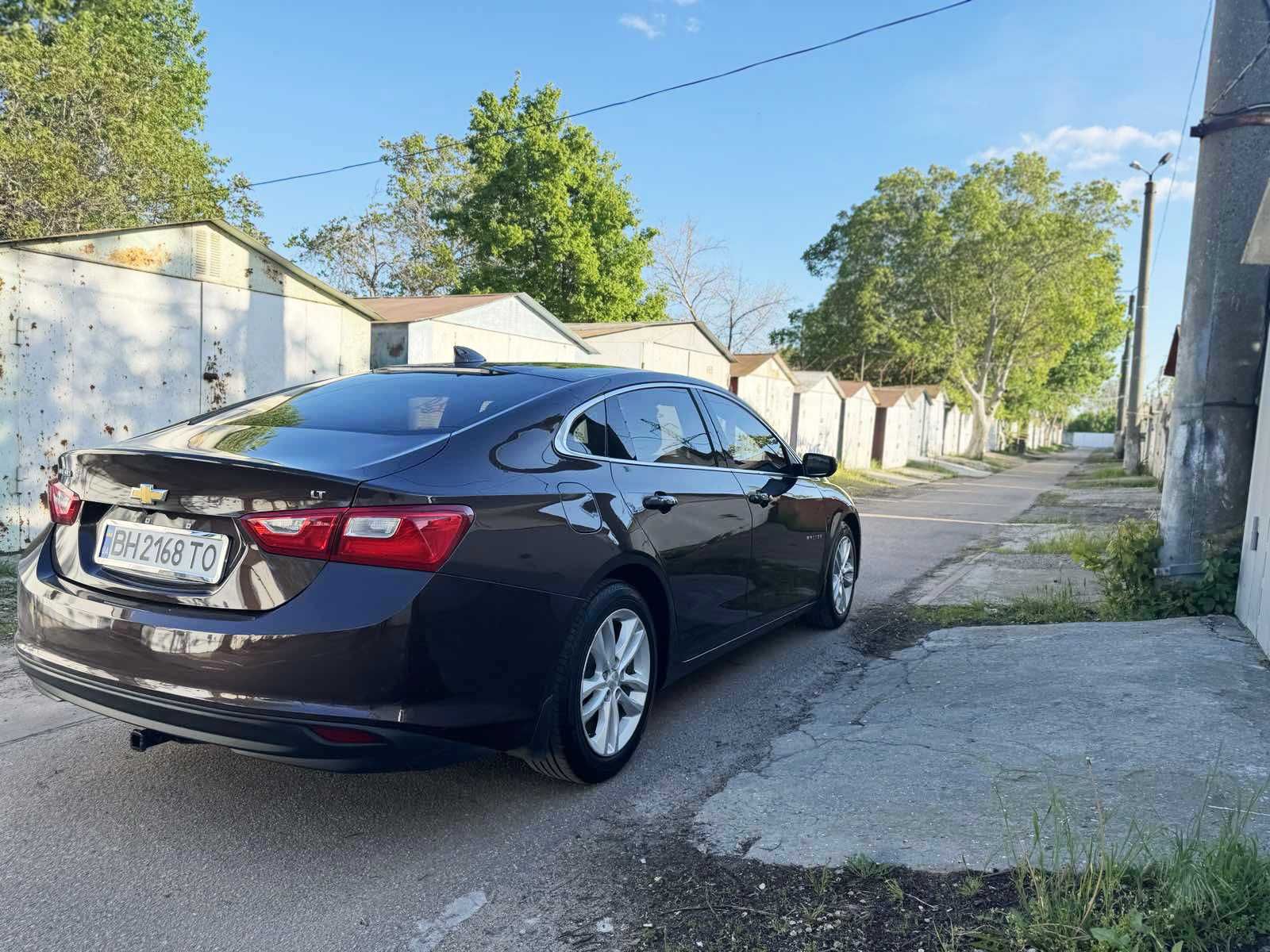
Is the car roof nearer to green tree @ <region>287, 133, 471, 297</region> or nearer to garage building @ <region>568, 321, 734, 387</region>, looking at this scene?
garage building @ <region>568, 321, 734, 387</region>

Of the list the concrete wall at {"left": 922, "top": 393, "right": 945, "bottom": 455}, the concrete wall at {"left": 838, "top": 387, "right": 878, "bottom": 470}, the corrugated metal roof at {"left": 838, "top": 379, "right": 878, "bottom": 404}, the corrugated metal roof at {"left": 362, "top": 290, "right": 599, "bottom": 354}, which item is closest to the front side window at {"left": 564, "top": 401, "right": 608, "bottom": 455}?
the corrugated metal roof at {"left": 362, "top": 290, "right": 599, "bottom": 354}

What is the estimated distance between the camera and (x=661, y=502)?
370cm

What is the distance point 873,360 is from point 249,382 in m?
42.0

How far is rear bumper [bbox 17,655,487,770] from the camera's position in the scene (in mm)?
2531

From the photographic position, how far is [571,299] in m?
31.5

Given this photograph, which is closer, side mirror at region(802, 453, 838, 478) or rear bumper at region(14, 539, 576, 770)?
rear bumper at region(14, 539, 576, 770)

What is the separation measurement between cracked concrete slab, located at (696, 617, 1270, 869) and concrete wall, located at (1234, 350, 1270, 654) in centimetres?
15

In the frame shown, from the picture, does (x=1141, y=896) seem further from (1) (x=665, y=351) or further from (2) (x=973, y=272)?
(2) (x=973, y=272)

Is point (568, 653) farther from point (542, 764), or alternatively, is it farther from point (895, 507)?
point (895, 507)

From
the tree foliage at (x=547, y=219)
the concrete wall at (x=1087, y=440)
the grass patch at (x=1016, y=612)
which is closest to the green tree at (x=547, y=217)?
the tree foliage at (x=547, y=219)

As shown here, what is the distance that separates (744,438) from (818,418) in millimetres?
20877

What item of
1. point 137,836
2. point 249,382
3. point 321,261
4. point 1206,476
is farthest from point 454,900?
point 321,261

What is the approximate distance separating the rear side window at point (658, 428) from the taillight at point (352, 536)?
1.17 m

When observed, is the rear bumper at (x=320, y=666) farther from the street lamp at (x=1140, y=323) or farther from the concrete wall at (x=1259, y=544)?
the street lamp at (x=1140, y=323)
